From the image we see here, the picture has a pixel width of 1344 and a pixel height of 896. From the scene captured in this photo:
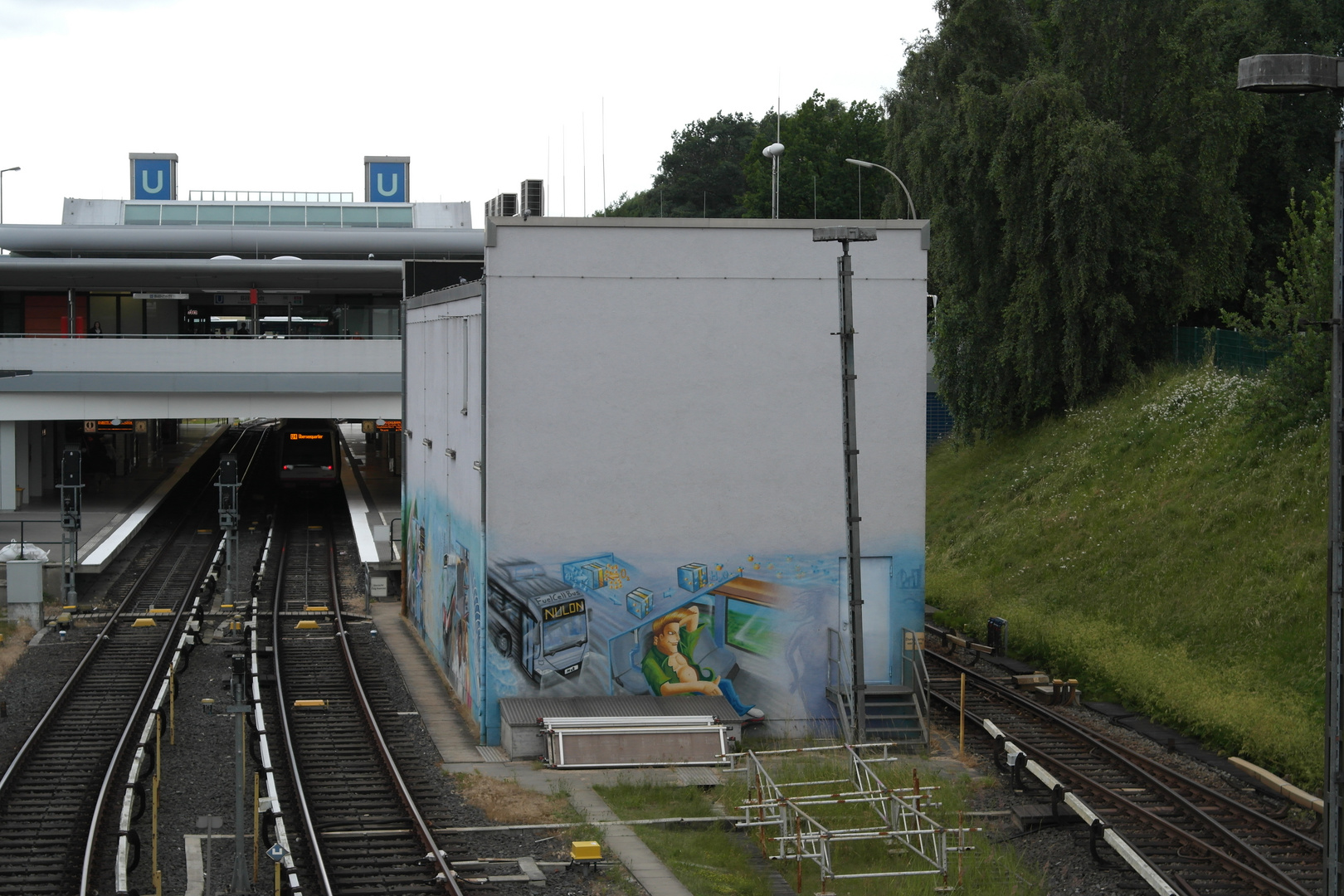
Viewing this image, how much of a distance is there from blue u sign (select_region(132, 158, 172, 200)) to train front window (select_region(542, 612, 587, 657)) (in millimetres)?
57643

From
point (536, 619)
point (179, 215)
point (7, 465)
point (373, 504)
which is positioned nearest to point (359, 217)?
point (179, 215)

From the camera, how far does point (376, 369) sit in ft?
151

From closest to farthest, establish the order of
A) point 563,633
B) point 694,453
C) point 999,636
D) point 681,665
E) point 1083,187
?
1. point 563,633
2. point 681,665
3. point 694,453
4. point 999,636
5. point 1083,187

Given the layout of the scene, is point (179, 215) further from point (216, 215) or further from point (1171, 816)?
point (1171, 816)

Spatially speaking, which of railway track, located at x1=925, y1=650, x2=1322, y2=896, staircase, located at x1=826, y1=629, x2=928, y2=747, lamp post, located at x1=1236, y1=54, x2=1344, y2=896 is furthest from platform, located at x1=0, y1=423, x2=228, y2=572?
lamp post, located at x1=1236, y1=54, x2=1344, y2=896

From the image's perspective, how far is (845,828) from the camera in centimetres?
1595

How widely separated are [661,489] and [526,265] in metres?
3.82

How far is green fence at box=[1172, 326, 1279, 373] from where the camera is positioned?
114 feet

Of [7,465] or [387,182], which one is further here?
[387,182]

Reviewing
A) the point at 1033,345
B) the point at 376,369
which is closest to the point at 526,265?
the point at 1033,345

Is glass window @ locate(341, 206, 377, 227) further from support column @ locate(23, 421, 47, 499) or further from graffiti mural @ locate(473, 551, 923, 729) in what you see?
graffiti mural @ locate(473, 551, 923, 729)

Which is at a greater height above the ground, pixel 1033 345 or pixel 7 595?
pixel 1033 345

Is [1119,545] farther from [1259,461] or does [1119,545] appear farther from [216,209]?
[216,209]

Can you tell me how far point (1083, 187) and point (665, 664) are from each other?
71.8ft
